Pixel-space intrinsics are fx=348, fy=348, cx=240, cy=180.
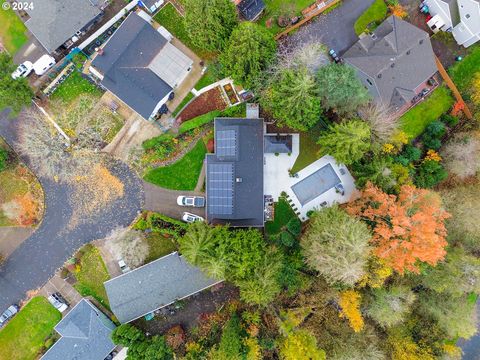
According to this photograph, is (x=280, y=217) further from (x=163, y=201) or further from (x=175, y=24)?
(x=175, y=24)

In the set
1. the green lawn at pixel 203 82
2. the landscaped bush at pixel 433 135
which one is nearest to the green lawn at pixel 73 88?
the green lawn at pixel 203 82

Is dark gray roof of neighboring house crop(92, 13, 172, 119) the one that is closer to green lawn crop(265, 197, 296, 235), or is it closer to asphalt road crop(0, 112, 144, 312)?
asphalt road crop(0, 112, 144, 312)

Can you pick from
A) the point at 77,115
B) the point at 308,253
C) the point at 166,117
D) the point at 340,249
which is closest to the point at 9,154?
the point at 77,115

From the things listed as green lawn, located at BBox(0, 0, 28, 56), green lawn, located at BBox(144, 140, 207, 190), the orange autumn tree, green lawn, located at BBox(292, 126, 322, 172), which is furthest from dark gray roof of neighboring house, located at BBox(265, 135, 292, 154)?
green lawn, located at BBox(0, 0, 28, 56)

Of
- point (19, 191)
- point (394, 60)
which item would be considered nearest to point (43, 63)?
point (19, 191)

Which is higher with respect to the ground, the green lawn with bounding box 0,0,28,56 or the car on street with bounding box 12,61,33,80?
the green lawn with bounding box 0,0,28,56

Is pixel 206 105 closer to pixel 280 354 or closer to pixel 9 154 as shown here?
pixel 9 154
